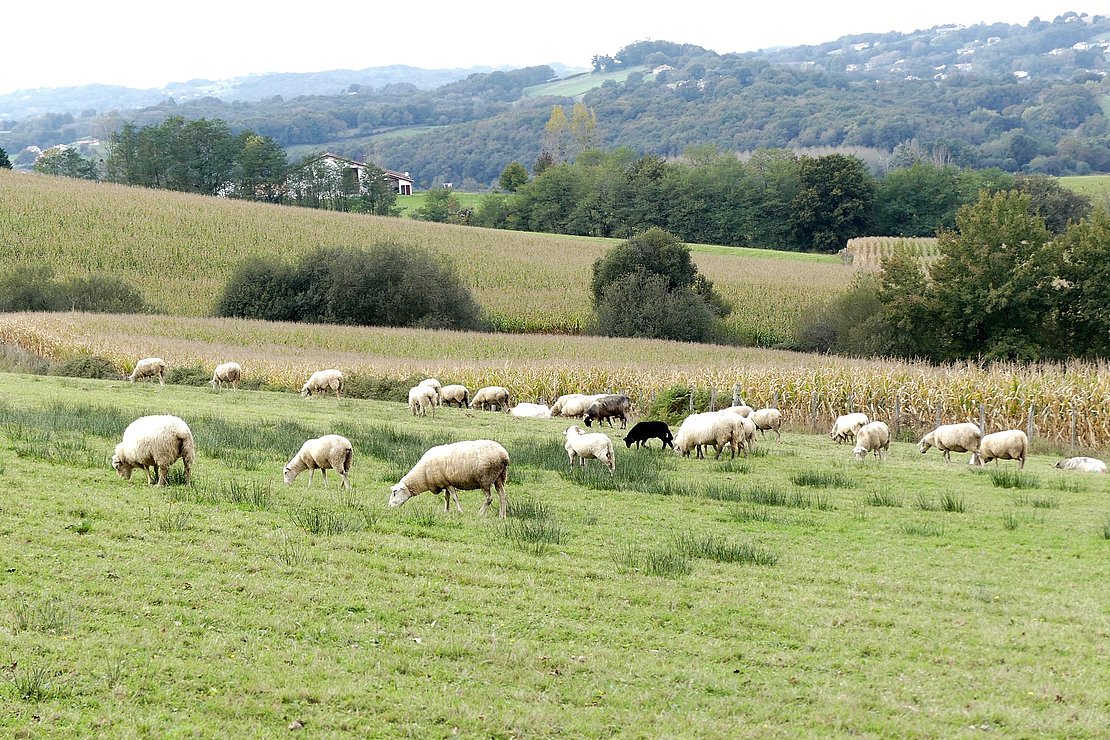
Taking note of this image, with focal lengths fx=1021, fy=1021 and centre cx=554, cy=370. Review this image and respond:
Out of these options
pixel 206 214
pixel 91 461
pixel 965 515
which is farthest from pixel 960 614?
pixel 206 214

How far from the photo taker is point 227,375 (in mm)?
33094

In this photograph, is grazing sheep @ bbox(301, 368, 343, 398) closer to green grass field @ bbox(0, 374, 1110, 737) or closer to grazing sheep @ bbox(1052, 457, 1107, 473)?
green grass field @ bbox(0, 374, 1110, 737)

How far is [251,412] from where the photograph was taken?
26203 millimetres

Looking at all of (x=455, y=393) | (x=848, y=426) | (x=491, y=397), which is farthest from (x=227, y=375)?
(x=848, y=426)

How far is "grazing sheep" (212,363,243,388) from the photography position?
33.0m

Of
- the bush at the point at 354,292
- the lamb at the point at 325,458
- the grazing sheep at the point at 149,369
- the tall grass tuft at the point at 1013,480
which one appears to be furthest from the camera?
the bush at the point at 354,292

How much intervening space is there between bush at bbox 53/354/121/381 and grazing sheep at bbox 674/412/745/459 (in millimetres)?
22405

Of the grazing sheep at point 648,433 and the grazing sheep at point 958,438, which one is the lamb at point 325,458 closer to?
the grazing sheep at point 648,433

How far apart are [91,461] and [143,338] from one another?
95.4 feet

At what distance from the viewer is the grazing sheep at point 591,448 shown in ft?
59.6

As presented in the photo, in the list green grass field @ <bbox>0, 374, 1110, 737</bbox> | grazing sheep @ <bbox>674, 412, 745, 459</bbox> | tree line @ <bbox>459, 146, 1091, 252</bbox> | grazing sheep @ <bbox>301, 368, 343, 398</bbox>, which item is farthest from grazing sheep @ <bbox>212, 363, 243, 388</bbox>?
Result: tree line @ <bbox>459, 146, 1091, 252</bbox>

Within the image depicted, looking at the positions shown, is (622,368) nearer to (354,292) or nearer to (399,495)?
(399,495)

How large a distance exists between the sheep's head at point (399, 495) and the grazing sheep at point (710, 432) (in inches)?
318

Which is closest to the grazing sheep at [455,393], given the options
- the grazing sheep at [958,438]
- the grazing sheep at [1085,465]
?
the grazing sheep at [958,438]
